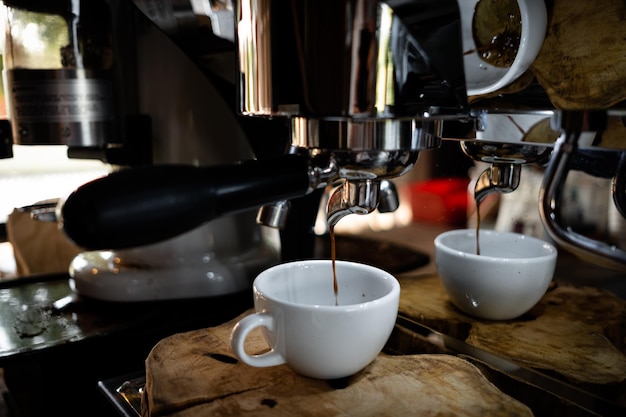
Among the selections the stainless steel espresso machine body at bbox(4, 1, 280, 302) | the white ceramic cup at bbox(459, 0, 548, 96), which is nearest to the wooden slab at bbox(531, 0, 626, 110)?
the white ceramic cup at bbox(459, 0, 548, 96)

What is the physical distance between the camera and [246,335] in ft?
1.16

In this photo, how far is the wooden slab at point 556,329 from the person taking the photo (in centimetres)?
40

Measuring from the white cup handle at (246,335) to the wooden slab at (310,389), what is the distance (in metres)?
0.02

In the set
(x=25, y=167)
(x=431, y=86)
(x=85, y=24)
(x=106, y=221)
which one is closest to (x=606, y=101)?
(x=431, y=86)

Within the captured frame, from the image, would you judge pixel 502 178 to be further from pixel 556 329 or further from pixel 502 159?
pixel 556 329

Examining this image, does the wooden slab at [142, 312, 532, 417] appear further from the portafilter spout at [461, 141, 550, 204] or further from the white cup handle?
the portafilter spout at [461, 141, 550, 204]

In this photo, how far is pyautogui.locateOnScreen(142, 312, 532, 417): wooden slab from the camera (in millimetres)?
332

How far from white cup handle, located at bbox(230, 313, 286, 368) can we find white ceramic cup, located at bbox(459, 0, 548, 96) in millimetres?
201

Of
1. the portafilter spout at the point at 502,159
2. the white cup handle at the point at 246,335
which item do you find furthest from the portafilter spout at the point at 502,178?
the white cup handle at the point at 246,335

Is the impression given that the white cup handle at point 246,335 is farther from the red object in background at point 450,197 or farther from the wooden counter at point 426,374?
the red object in background at point 450,197

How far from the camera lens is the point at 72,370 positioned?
1.49ft

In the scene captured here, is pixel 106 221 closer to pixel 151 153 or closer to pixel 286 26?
pixel 286 26

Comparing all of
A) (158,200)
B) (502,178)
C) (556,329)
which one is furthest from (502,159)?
(158,200)

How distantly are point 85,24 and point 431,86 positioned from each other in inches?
13.7
